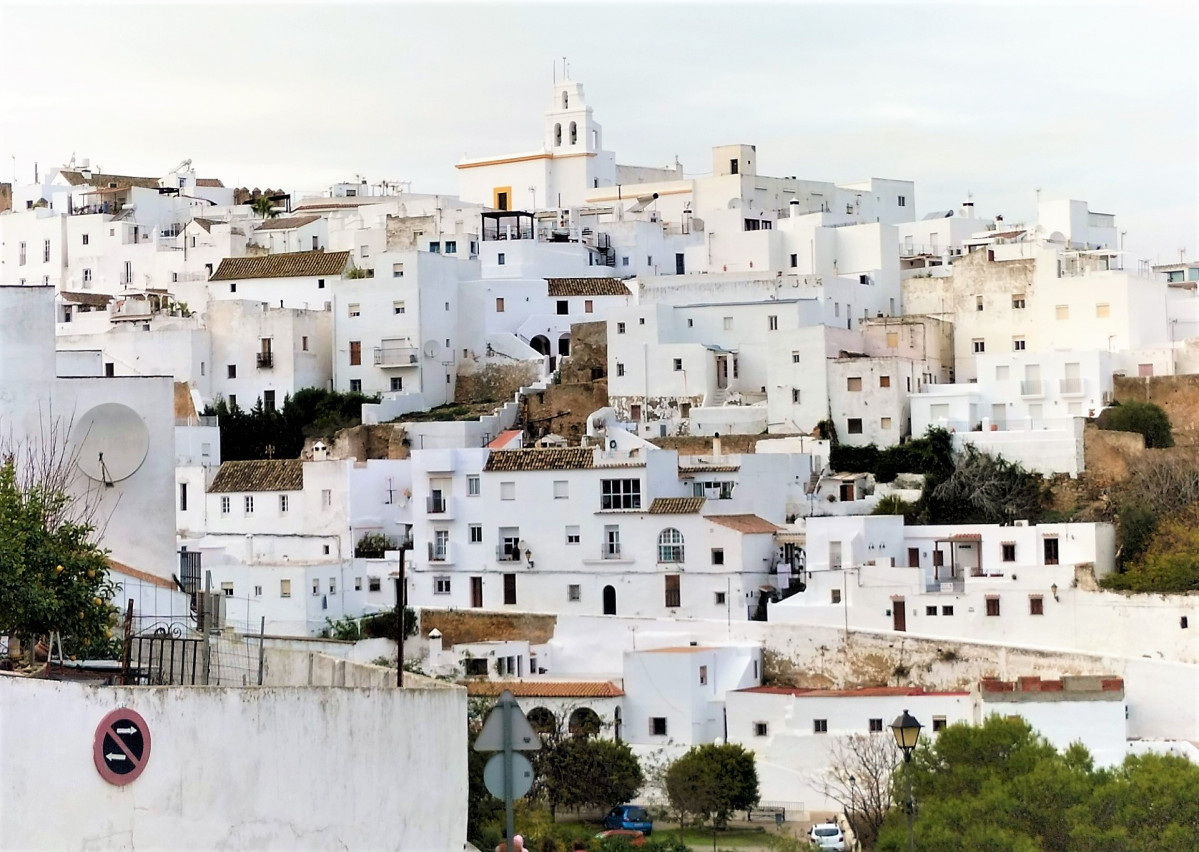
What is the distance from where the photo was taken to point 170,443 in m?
20.6

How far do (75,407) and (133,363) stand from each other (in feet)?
120

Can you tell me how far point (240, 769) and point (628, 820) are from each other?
1080 inches

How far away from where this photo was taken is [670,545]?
44.2 m

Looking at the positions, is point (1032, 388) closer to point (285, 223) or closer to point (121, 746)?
point (285, 223)

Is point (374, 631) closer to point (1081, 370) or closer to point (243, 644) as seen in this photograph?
point (1081, 370)

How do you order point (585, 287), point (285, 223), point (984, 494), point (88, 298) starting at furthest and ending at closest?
point (285, 223), point (88, 298), point (585, 287), point (984, 494)

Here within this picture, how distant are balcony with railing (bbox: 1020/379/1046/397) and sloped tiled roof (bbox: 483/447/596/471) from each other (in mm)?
10093

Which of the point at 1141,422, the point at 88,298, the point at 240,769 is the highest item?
the point at 88,298

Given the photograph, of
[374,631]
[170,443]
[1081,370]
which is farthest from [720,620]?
[170,443]

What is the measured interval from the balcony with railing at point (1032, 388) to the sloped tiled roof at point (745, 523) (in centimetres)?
748

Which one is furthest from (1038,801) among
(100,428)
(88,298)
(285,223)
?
(285,223)

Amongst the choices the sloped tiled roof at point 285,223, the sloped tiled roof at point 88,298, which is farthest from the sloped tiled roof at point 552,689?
the sloped tiled roof at point 285,223

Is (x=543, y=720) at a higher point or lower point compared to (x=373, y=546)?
lower

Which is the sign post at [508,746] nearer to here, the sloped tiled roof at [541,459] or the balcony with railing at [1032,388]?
the sloped tiled roof at [541,459]
